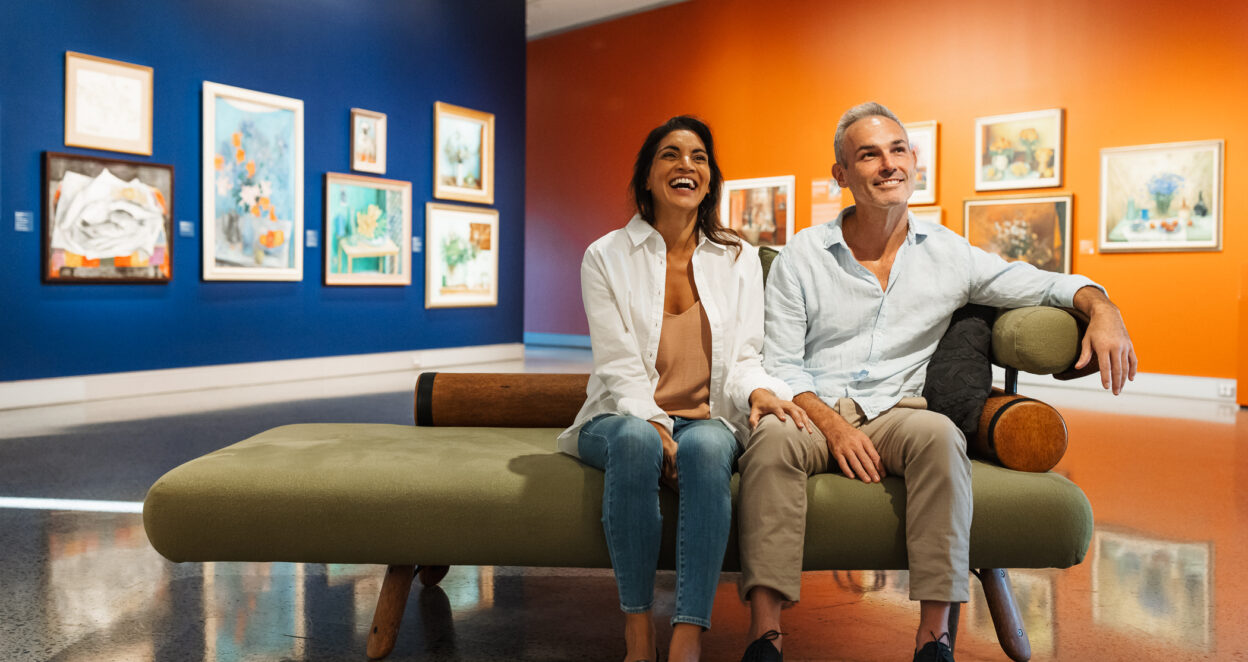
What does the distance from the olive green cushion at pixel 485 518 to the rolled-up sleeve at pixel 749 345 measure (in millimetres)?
273

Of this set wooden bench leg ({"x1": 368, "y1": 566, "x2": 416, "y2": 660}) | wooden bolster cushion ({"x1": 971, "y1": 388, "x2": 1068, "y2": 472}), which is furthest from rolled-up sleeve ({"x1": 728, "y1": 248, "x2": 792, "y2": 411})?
wooden bench leg ({"x1": 368, "y1": 566, "x2": 416, "y2": 660})

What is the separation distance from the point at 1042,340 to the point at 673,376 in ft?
3.01

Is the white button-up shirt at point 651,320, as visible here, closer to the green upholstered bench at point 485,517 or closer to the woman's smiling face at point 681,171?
the woman's smiling face at point 681,171

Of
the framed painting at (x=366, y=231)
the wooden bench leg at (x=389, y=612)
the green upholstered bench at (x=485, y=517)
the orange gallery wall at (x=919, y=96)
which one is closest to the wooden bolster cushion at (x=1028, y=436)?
the green upholstered bench at (x=485, y=517)

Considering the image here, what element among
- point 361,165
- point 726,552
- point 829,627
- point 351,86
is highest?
point 351,86

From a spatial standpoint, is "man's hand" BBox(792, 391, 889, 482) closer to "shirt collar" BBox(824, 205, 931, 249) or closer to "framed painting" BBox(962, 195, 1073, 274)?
"shirt collar" BBox(824, 205, 931, 249)

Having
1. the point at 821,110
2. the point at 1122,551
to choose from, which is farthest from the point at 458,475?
the point at 821,110

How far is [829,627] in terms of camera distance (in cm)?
245

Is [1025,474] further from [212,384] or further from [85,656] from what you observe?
[212,384]

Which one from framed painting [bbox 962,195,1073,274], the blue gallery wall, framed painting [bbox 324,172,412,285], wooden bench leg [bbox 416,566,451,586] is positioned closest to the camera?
wooden bench leg [bbox 416,566,451,586]

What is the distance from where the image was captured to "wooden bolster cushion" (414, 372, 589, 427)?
2.84 metres

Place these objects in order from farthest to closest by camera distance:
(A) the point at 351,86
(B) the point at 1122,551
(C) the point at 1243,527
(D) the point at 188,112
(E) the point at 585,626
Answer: (A) the point at 351,86
(D) the point at 188,112
(C) the point at 1243,527
(B) the point at 1122,551
(E) the point at 585,626

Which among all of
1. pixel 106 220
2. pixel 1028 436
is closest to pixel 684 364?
pixel 1028 436

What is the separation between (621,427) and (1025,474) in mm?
961
